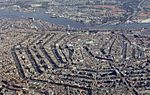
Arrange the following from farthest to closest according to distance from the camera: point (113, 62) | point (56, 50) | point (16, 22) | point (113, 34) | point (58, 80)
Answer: point (16, 22) < point (113, 34) < point (56, 50) < point (113, 62) < point (58, 80)

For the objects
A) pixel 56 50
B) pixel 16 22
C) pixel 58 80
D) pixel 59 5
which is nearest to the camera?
pixel 58 80

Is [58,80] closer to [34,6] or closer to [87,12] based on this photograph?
[87,12]

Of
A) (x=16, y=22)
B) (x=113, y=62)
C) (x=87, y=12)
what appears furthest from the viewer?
(x=87, y=12)

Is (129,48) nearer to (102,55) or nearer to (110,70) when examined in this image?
(102,55)

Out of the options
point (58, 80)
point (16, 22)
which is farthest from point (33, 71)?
point (16, 22)

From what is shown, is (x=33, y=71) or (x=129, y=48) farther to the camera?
(x=129, y=48)

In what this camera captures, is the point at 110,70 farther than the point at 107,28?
No

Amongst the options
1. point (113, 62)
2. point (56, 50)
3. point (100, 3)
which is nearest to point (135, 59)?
point (113, 62)

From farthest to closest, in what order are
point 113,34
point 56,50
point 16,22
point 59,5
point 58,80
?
point 59,5
point 16,22
point 113,34
point 56,50
point 58,80
